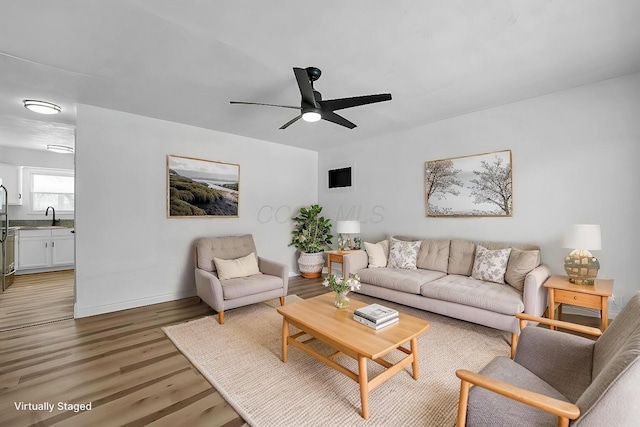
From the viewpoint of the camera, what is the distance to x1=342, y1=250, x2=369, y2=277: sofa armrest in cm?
390

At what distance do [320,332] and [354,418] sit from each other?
554 mm

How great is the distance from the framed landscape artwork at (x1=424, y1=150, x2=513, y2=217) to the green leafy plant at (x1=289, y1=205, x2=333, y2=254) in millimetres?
2055

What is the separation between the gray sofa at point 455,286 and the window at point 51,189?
6.42 metres

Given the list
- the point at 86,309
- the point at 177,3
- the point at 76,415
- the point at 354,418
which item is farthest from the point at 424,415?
the point at 86,309

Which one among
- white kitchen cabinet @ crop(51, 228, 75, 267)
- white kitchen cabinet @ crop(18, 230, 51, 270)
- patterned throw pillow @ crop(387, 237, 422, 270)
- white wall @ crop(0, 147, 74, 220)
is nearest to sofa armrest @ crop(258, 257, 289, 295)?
patterned throw pillow @ crop(387, 237, 422, 270)

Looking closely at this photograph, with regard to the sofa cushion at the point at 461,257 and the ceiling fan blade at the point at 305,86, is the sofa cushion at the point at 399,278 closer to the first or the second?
the sofa cushion at the point at 461,257

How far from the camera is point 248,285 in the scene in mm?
3357

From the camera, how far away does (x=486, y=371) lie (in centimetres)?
151

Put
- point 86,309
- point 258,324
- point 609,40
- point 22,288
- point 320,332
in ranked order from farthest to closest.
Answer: point 22,288, point 86,309, point 258,324, point 609,40, point 320,332

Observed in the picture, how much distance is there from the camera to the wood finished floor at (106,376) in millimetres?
1758

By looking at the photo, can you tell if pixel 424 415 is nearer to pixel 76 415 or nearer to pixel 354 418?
pixel 354 418

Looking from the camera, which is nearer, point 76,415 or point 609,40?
point 76,415

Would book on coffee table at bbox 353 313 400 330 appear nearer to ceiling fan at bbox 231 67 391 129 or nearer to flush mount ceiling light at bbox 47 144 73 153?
ceiling fan at bbox 231 67 391 129

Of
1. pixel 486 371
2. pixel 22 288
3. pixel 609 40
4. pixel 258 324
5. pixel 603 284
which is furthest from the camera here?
pixel 22 288
